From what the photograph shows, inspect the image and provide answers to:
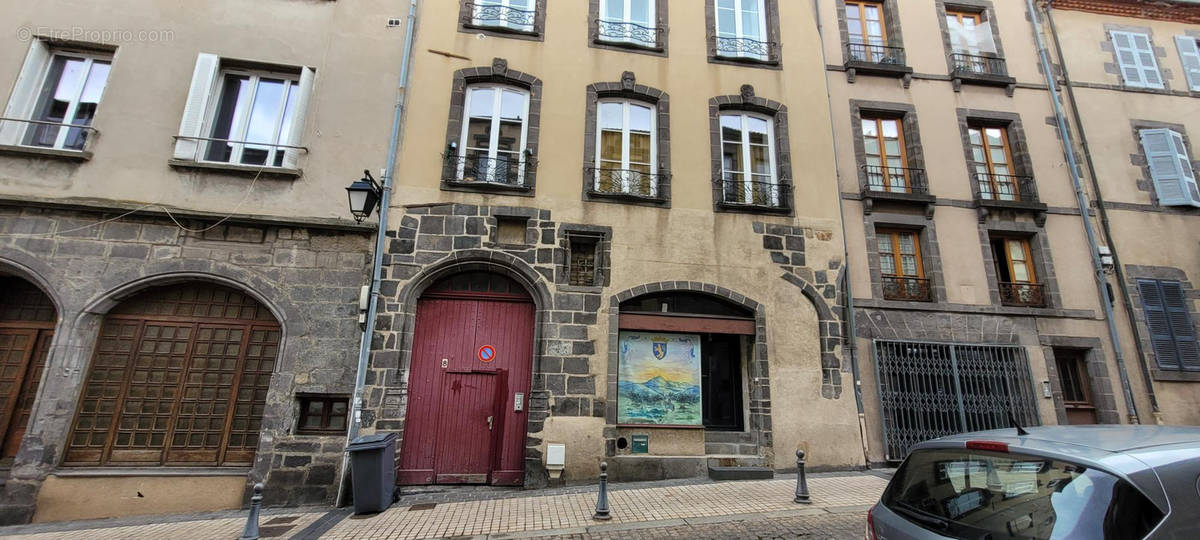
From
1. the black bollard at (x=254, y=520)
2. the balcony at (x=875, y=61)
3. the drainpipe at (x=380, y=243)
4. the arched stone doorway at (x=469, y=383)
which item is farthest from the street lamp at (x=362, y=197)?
the balcony at (x=875, y=61)

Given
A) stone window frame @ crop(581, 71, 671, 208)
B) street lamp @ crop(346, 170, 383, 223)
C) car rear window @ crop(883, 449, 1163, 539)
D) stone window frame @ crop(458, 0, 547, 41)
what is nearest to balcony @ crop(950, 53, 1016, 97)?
stone window frame @ crop(581, 71, 671, 208)

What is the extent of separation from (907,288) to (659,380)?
5283 mm

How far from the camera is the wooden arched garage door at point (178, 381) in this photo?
21.5 ft

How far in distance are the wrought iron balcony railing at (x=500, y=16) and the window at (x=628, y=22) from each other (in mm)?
Result: 1336

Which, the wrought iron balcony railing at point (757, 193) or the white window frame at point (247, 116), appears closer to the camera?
the white window frame at point (247, 116)

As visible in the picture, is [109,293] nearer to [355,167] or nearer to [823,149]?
[355,167]

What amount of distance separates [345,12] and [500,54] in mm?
2686

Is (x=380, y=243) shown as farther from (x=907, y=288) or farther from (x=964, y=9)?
(x=964, y=9)

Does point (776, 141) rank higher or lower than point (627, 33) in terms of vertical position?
lower

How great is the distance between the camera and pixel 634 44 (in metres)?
8.95

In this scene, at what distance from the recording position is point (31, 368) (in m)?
6.68

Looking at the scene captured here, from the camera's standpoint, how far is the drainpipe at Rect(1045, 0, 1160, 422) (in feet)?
29.8

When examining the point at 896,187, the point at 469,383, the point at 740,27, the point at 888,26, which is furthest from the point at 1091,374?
the point at 469,383

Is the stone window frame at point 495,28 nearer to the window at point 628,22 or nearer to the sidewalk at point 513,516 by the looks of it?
the window at point 628,22
